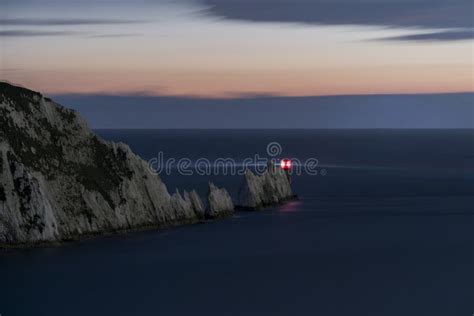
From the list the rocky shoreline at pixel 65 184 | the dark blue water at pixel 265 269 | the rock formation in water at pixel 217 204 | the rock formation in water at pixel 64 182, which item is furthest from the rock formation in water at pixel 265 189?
the rock formation in water at pixel 64 182

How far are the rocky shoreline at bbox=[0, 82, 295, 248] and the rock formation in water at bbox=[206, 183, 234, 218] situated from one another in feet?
4.60

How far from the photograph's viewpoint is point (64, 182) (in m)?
87.8

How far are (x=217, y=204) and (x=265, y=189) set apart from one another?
59.3 feet

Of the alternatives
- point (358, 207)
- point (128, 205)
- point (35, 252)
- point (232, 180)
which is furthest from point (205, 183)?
point (35, 252)

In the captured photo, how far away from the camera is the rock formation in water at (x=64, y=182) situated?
263 ft

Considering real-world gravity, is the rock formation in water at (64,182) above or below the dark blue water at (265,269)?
above

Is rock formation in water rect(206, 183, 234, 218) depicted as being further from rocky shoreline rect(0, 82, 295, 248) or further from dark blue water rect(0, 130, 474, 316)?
dark blue water rect(0, 130, 474, 316)

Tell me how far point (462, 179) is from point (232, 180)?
1732 inches

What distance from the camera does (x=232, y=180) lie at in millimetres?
159250

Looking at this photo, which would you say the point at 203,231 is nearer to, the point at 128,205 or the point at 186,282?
the point at 128,205

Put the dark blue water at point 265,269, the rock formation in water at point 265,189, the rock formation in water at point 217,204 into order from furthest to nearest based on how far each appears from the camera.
A: 1. the rock formation in water at point 265,189
2. the rock formation in water at point 217,204
3. the dark blue water at point 265,269

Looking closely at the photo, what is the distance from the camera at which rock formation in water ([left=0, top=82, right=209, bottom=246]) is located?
8019 centimetres

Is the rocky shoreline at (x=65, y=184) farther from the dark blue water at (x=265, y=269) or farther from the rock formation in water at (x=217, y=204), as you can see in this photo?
the dark blue water at (x=265, y=269)

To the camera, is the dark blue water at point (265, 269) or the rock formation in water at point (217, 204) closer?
the dark blue water at point (265, 269)
